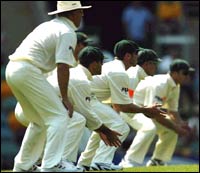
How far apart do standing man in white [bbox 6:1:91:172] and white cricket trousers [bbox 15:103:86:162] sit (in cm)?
86

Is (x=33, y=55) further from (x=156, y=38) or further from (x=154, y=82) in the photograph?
(x=156, y=38)

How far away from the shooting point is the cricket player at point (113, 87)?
49.2ft

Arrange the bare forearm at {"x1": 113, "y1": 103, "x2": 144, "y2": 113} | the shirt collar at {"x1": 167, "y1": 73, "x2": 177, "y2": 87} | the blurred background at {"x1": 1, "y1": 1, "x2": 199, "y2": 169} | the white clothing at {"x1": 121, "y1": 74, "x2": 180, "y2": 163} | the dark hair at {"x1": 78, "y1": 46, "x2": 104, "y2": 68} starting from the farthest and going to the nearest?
the blurred background at {"x1": 1, "y1": 1, "x2": 199, "y2": 169} → the shirt collar at {"x1": 167, "y1": 73, "x2": 177, "y2": 87} → the white clothing at {"x1": 121, "y1": 74, "x2": 180, "y2": 163} → the dark hair at {"x1": 78, "y1": 46, "x2": 104, "y2": 68} → the bare forearm at {"x1": 113, "y1": 103, "x2": 144, "y2": 113}

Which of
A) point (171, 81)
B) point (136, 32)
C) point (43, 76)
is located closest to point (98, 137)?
point (171, 81)

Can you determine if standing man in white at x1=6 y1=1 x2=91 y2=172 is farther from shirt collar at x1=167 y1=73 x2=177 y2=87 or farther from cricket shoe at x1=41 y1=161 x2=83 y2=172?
shirt collar at x1=167 y1=73 x2=177 y2=87

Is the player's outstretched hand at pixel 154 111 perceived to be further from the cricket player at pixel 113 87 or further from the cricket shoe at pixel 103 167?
the cricket shoe at pixel 103 167

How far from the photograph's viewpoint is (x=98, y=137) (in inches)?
618

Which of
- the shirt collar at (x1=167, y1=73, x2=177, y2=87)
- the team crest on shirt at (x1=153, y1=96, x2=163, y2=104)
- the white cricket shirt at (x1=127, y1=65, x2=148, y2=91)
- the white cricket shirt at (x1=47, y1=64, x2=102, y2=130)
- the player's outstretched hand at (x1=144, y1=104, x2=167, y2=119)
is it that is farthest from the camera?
the shirt collar at (x1=167, y1=73, x2=177, y2=87)

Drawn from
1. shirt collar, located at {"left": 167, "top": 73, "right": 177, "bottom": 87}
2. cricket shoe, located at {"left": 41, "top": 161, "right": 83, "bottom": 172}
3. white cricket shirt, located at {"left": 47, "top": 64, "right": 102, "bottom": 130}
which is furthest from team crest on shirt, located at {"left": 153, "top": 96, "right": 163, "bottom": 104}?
cricket shoe, located at {"left": 41, "top": 161, "right": 83, "bottom": 172}

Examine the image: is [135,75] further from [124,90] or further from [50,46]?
[50,46]

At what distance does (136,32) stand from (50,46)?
1262cm

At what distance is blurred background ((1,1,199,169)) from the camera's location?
2303 centimetres

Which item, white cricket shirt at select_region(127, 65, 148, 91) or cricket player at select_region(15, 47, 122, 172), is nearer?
→ cricket player at select_region(15, 47, 122, 172)

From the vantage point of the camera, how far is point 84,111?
46.2 feet
